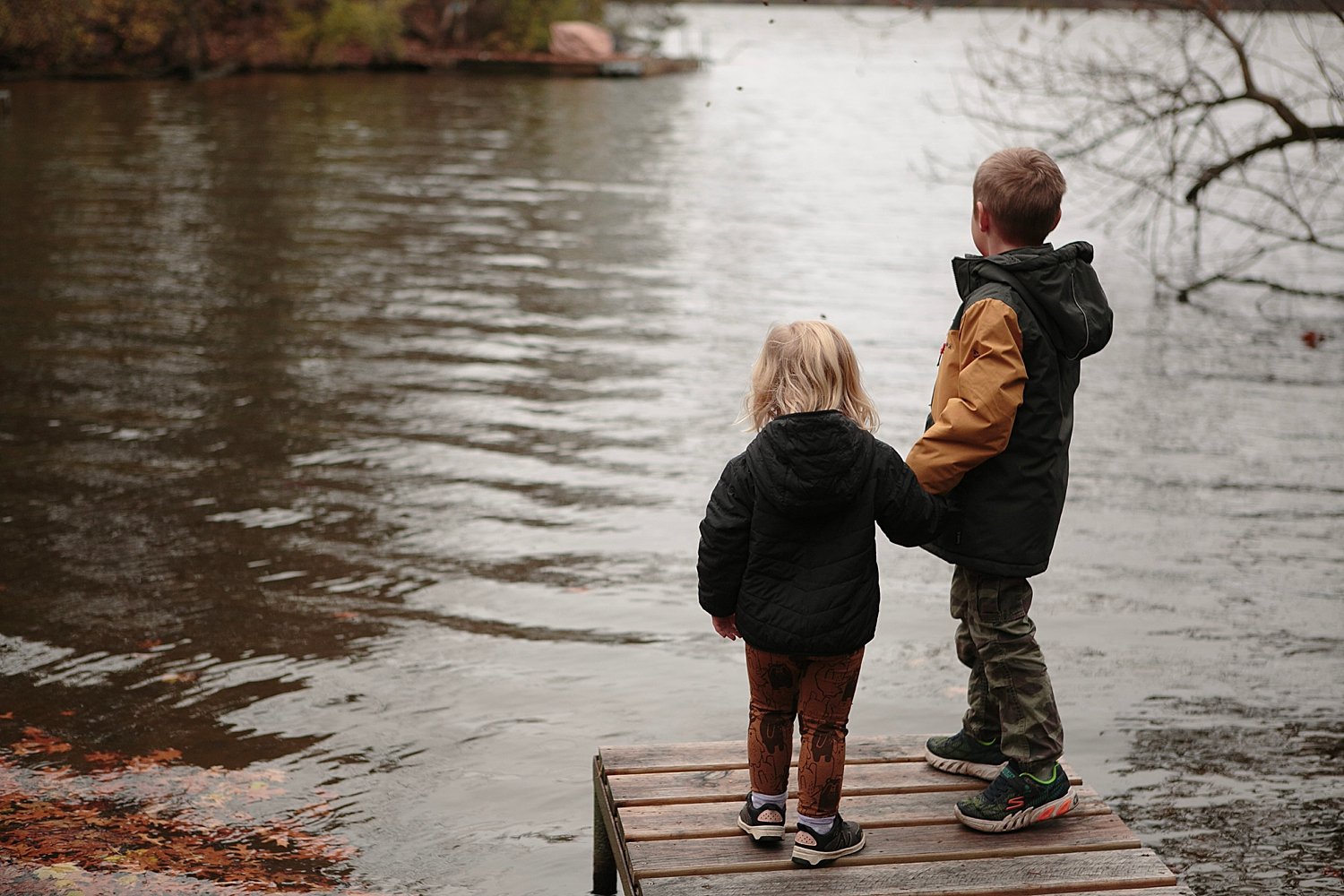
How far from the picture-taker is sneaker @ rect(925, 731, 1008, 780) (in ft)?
12.1

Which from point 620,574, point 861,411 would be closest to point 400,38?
point 620,574

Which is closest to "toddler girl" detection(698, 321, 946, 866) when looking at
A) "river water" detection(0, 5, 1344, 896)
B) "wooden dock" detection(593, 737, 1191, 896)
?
"wooden dock" detection(593, 737, 1191, 896)

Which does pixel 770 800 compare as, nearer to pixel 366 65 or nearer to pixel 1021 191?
pixel 1021 191

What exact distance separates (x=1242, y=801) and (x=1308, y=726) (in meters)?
0.75

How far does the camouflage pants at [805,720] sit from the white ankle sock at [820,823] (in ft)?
0.04

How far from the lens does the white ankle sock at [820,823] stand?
3279 millimetres

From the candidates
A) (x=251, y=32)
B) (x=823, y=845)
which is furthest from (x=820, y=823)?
(x=251, y=32)

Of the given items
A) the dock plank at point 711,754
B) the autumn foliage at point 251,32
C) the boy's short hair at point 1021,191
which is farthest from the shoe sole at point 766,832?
the autumn foliage at point 251,32

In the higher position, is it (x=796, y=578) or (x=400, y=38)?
(x=400, y=38)

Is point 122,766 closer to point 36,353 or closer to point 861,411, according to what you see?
point 861,411

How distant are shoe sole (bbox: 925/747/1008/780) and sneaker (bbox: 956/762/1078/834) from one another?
17 cm

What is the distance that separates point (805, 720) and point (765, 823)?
27 cm

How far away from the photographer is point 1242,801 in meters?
4.82

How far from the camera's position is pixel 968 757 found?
3.73 meters
